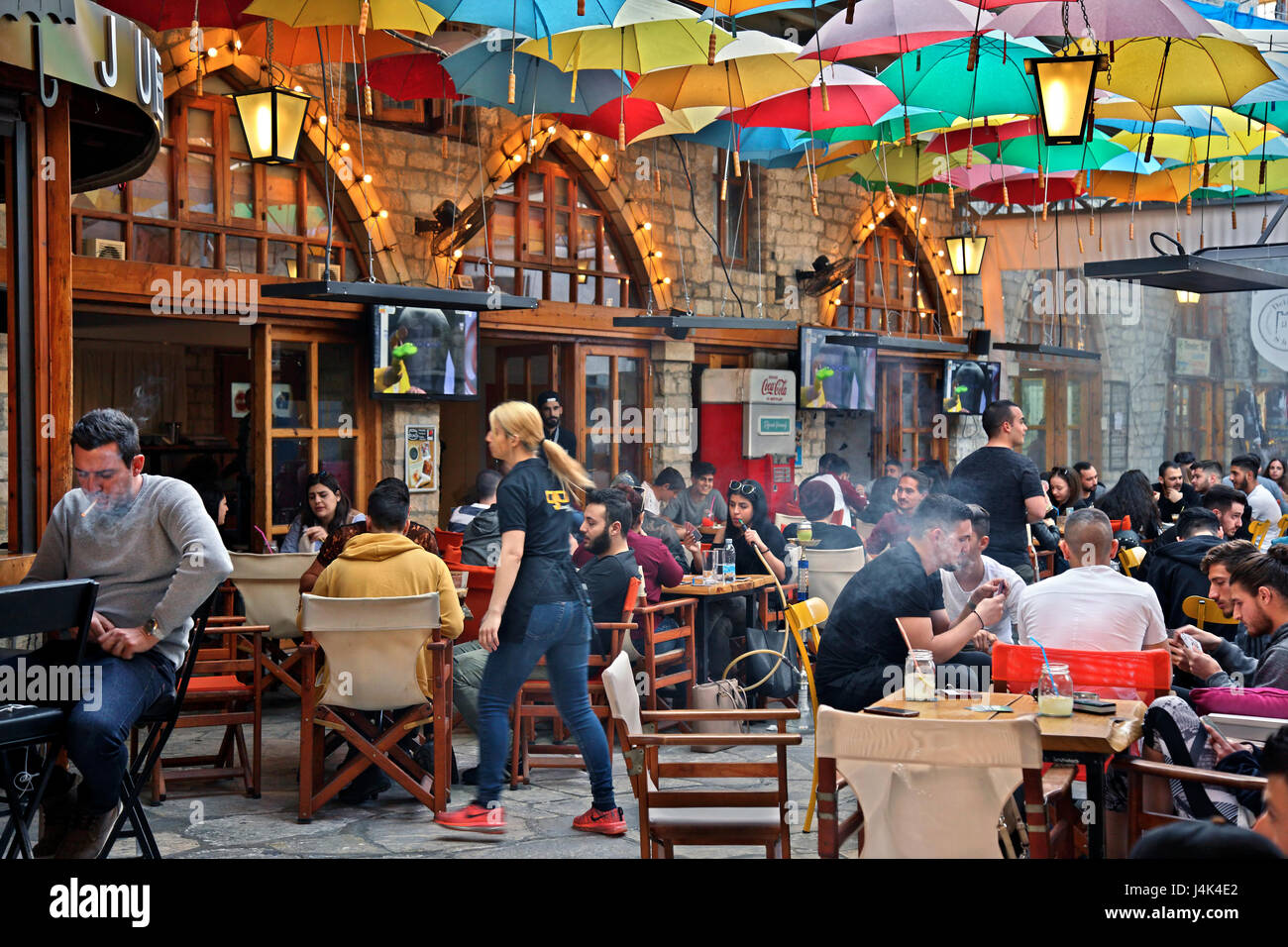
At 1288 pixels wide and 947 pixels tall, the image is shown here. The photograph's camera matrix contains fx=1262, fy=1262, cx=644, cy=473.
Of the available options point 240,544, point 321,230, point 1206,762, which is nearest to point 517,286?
point 321,230

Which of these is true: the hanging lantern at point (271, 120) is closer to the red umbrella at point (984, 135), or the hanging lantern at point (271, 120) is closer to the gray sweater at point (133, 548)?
the gray sweater at point (133, 548)

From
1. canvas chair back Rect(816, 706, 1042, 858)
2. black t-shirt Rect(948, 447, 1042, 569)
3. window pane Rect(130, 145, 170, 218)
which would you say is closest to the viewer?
canvas chair back Rect(816, 706, 1042, 858)

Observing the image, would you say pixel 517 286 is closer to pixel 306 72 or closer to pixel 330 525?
pixel 306 72

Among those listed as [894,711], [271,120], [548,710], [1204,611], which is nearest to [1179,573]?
[1204,611]

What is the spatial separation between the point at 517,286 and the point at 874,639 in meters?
7.17

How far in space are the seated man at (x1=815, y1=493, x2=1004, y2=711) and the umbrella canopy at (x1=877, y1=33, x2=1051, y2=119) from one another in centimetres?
491

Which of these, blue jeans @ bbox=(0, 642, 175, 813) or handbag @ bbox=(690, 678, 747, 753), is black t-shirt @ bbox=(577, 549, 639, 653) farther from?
blue jeans @ bbox=(0, 642, 175, 813)

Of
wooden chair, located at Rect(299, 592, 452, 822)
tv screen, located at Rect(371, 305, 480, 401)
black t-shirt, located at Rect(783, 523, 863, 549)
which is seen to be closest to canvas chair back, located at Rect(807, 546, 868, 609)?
black t-shirt, located at Rect(783, 523, 863, 549)

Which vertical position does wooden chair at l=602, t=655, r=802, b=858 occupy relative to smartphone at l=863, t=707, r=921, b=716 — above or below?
below

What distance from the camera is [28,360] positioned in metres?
4.85

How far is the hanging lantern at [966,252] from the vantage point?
1370 cm

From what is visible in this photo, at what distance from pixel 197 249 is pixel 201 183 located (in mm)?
479

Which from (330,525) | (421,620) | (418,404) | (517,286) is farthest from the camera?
(517,286)

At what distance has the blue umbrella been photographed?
830 cm
